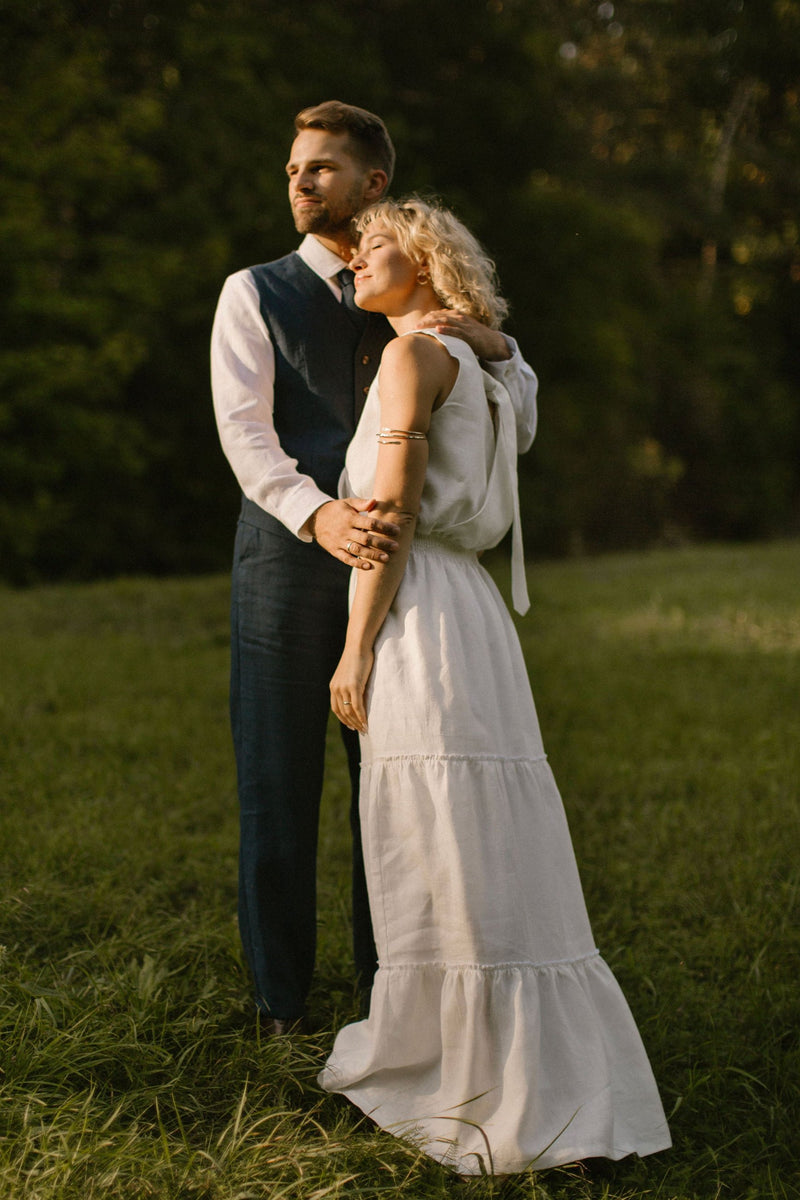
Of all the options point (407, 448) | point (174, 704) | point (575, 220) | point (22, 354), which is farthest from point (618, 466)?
point (407, 448)

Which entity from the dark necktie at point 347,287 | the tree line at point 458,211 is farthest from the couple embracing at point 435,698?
the tree line at point 458,211

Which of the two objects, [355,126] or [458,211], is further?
[458,211]

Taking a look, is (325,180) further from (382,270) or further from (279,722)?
(279,722)

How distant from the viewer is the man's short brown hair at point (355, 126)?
262cm

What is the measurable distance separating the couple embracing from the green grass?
151 mm

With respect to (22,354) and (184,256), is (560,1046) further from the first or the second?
(184,256)

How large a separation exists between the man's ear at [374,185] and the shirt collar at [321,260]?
152 mm

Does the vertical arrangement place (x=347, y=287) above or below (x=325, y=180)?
below

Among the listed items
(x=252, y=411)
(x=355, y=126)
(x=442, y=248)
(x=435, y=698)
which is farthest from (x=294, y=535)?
(x=355, y=126)

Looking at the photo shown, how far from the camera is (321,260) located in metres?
2.71

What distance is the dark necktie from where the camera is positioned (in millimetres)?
2713

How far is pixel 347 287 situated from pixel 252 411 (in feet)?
1.40

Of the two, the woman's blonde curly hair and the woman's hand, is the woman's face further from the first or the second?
the woman's hand

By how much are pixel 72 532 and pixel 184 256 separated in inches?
161
